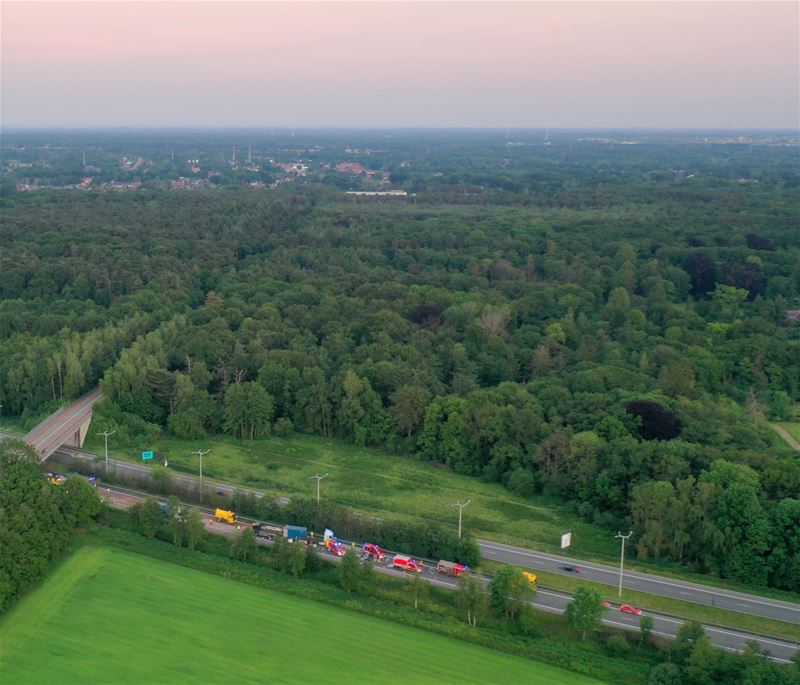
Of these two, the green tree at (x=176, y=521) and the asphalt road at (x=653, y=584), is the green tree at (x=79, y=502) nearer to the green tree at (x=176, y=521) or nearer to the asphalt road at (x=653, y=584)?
the green tree at (x=176, y=521)

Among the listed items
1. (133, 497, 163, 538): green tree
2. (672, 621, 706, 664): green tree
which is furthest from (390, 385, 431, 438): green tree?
(672, 621, 706, 664): green tree

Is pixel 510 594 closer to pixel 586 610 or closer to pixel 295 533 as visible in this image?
pixel 586 610

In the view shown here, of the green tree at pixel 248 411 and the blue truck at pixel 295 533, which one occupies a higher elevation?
the green tree at pixel 248 411

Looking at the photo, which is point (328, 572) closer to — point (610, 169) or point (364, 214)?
point (364, 214)

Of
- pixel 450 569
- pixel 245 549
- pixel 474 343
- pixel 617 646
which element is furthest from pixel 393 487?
pixel 474 343

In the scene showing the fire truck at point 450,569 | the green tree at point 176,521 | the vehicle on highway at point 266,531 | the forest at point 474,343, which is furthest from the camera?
the forest at point 474,343

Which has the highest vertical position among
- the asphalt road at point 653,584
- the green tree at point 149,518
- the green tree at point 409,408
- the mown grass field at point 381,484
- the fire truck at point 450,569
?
the green tree at point 409,408

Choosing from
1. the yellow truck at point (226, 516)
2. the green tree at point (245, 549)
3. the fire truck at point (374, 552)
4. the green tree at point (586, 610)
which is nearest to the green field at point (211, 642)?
the green tree at point (245, 549)
